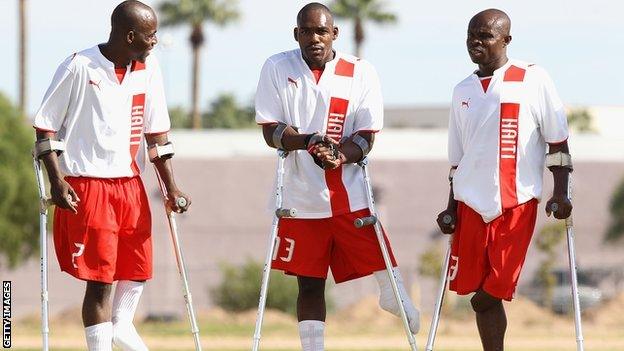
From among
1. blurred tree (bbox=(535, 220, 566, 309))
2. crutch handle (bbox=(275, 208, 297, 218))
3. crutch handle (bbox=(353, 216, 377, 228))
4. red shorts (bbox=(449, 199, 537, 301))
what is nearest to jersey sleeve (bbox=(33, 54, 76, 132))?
crutch handle (bbox=(275, 208, 297, 218))

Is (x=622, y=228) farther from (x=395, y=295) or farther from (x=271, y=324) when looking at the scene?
(x=395, y=295)

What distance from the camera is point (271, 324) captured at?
3127 cm

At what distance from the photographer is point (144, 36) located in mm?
10516

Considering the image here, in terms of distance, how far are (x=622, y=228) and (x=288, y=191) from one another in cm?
4157

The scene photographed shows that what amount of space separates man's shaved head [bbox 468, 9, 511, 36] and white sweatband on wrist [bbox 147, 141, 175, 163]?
2270mm

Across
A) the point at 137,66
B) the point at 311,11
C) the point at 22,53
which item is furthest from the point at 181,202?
the point at 22,53

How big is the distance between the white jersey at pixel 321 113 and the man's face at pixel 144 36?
866mm

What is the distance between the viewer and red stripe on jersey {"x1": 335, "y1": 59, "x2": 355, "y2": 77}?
35.6 feet

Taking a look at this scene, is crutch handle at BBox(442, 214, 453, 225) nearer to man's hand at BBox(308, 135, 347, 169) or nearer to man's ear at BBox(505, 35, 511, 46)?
man's hand at BBox(308, 135, 347, 169)

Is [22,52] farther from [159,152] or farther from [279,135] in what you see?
[279,135]

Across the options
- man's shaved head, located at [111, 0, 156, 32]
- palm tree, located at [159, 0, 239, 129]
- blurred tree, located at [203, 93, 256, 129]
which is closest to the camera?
man's shaved head, located at [111, 0, 156, 32]

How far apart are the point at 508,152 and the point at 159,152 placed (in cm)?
241

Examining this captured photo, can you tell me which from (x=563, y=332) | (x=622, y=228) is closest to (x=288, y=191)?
(x=563, y=332)

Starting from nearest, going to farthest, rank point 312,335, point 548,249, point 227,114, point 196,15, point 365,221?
point 365,221 < point 312,335 < point 548,249 < point 196,15 < point 227,114
